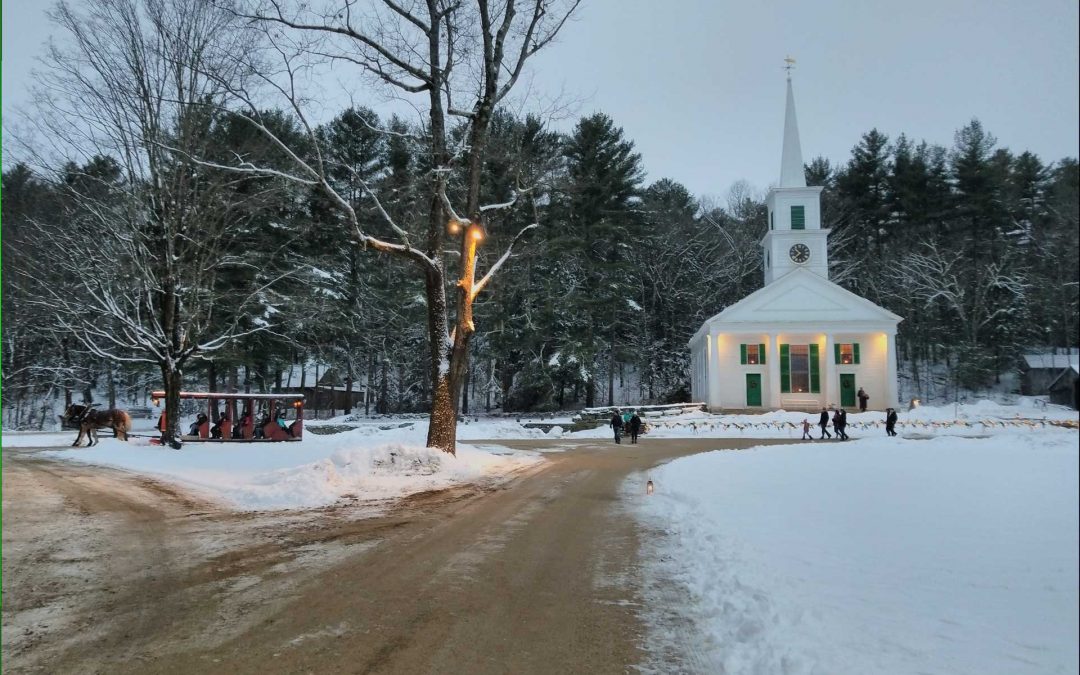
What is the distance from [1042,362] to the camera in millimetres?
2748

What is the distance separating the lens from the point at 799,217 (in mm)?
41375

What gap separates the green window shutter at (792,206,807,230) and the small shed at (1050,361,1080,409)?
138ft

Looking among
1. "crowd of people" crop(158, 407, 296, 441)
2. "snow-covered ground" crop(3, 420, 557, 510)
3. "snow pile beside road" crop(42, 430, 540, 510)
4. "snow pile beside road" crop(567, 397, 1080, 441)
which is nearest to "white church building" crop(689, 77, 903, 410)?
"snow pile beside road" crop(567, 397, 1080, 441)

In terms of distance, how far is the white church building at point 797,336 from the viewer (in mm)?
38125

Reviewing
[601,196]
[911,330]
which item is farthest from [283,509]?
[911,330]

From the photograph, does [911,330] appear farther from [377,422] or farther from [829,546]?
[829,546]

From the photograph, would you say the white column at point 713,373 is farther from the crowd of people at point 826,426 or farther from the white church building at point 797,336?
the crowd of people at point 826,426

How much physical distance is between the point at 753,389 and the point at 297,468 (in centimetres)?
3184

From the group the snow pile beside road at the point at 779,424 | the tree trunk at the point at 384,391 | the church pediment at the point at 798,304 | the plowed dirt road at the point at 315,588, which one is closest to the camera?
the plowed dirt road at the point at 315,588

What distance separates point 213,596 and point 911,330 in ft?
161

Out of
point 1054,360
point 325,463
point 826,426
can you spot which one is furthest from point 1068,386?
point 826,426

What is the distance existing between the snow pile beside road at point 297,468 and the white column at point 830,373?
80.0 ft

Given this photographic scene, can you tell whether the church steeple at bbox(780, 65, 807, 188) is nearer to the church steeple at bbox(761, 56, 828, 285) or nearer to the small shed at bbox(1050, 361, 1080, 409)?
the church steeple at bbox(761, 56, 828, 285)

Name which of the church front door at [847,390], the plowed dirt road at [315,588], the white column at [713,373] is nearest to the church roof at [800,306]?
the white column at [713,373]
